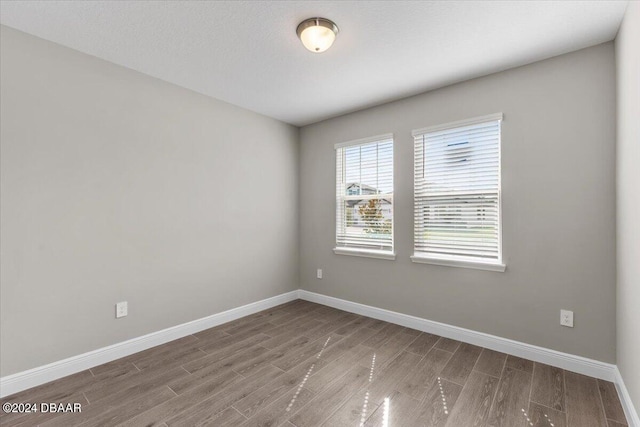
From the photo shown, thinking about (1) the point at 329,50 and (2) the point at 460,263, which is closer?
(1) the point at 329,50

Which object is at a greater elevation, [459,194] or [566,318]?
[459,194]

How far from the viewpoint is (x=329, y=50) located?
93.4 inches

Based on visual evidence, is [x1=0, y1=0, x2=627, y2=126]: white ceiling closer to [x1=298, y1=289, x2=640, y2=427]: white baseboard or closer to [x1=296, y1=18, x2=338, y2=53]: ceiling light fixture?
[x1=296, y1=18, x2=338, y2=53]: ceiling light fixture

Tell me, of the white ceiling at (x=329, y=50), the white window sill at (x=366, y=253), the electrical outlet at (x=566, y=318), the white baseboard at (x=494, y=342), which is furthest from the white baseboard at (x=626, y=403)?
the white ceiling at (x=329, y=50)

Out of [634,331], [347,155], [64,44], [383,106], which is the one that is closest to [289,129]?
[347,155]

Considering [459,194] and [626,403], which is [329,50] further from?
[626,403]

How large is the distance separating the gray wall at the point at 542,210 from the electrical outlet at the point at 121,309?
2698 mm

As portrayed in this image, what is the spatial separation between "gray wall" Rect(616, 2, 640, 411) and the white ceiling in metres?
0.32

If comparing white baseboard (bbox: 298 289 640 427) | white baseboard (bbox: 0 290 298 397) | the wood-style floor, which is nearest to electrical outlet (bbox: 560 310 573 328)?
white baseboard (bbox: 298 289 640 427)

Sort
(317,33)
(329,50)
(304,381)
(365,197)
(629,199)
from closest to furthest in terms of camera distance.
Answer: (629,199)
(317,33)
(304,381)
(329,50)
(365,197)

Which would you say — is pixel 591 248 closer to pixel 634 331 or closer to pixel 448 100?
pixel 634 331

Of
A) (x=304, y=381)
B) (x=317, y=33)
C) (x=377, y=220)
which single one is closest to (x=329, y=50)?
(x=317, y=33)

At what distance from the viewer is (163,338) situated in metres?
2.88

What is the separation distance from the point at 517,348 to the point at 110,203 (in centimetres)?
371
